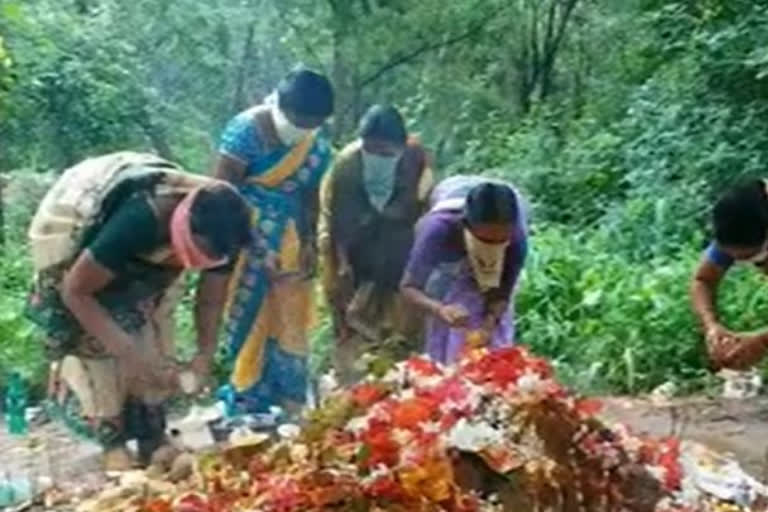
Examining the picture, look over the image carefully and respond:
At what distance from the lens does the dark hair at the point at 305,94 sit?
5.18 meters

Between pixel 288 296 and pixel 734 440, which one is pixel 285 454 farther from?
pixel 734 440

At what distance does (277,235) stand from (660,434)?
159 cm

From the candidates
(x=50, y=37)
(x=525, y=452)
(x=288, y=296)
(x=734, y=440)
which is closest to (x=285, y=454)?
(x=525, y=452)

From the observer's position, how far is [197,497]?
2.89 metres

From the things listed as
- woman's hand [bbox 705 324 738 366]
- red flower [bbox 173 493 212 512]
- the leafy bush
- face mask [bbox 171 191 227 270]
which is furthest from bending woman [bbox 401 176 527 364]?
the leafy bush

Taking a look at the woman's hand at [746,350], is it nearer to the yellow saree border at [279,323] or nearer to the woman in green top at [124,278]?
the woman in green top at [124,278]

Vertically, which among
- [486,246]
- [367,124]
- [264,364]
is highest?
[367,124]

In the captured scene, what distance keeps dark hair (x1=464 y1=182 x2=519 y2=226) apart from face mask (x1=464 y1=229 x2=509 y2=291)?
0.37 ft

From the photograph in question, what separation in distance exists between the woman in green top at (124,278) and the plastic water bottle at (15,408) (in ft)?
4.70

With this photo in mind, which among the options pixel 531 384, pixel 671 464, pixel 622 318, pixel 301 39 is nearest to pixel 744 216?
pixel 671 464

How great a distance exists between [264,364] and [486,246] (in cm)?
116

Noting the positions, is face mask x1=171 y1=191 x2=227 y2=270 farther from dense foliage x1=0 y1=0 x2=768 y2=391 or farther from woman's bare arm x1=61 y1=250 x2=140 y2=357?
dense foliage x1=0 y1=0 x2=768 y2=391

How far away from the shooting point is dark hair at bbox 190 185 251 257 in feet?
13.4

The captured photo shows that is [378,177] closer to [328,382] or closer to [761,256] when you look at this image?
[328,382]
